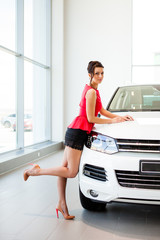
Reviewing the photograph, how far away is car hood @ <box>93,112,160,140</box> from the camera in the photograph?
8.43 ft

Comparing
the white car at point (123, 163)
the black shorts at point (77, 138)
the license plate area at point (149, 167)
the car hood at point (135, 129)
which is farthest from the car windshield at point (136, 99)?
the license plate area at point (149, 167)

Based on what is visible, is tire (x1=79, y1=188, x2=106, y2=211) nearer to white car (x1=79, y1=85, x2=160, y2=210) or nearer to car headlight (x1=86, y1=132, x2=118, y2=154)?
white car (x1=79, y1=85, x2=160, y2=210)

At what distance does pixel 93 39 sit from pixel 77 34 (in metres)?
0.50

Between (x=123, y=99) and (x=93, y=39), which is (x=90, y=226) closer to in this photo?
(x=123, y=99)

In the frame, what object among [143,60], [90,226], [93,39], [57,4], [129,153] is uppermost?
[57,4]

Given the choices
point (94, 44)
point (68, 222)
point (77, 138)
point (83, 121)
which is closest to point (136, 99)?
point (83, 121)

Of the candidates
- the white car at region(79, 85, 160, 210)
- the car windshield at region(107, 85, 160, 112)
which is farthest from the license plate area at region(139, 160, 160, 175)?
the car windshield at region(107, 85, 160, 112)

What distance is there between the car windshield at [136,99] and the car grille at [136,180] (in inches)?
47.2

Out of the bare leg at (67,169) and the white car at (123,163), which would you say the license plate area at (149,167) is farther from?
the bare leg at (67,169)

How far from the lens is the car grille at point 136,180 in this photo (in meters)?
2.47

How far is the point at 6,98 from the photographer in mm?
6344

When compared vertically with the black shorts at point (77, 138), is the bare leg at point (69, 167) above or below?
below

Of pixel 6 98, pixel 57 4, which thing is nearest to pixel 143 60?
pixel 57 4

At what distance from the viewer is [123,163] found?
98.3 inches
